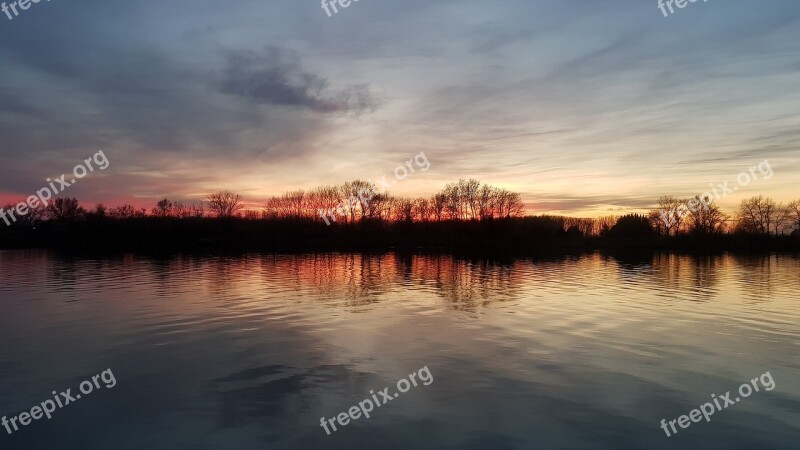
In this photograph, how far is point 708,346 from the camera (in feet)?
44.5

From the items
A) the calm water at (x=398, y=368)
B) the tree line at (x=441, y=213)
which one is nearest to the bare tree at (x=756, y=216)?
the tree line at (x=441, y=213)

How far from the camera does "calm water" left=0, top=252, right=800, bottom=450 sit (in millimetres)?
7805

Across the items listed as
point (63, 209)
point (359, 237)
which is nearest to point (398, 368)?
point (359, 237)

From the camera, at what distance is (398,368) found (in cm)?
1127

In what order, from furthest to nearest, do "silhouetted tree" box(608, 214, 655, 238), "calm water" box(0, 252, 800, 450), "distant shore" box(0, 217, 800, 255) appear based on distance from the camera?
1. "silhouetted tree" box(608, 214, 655, 238)
2. "distant shore" box(0, 217, 800, 255)
3. "calm water" box(0, 252, 800, 450)

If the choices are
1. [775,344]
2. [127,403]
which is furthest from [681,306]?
[127,403]

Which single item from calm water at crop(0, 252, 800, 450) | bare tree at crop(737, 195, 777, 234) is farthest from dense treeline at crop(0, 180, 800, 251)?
calm water at crop(0, 252, 800, 450)

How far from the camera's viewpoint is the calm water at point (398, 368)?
307 inches

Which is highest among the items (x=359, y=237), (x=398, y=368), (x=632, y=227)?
(x=632, y=227)

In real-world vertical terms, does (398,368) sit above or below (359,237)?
below

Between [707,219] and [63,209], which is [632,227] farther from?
A: [63,209]

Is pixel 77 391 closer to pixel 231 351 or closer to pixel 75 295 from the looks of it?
pixel 231 351

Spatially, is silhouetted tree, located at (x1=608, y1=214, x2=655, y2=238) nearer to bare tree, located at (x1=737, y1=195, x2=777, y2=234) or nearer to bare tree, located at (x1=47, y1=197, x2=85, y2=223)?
bare tree, located at (x1=737, y1=195, x2=777, y2=234)

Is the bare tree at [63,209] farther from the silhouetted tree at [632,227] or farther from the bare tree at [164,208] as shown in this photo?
the silhouetted tree at [632,227]
